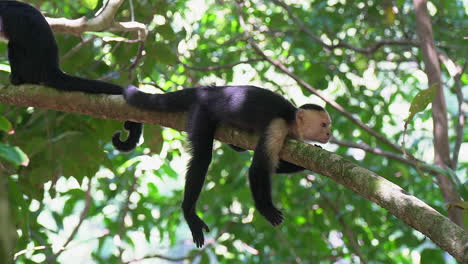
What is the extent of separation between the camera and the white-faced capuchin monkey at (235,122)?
303 centimetres

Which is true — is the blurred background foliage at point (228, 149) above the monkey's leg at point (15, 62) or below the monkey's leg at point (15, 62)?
below

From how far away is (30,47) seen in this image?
131 inches

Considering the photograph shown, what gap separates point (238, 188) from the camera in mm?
4566

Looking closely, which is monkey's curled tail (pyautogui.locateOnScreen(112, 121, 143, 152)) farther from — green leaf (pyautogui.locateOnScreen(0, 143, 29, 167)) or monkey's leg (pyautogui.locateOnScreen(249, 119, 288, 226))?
green leaf (pyautogui.locateOnScreen(0, 143, 29, 167))

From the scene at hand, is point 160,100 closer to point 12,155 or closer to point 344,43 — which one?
point 12,155

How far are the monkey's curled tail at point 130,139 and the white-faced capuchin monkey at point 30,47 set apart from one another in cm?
53

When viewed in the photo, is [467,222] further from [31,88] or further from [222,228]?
[222,228]

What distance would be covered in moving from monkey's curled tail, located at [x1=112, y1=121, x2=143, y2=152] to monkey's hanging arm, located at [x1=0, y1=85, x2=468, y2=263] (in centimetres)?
51

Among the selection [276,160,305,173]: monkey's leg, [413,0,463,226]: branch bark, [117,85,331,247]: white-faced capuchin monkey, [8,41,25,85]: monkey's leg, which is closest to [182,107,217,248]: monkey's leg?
[117,85,331,247]: white-faced capuchin monkey

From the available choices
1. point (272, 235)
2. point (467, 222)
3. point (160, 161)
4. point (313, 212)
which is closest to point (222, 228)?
point (272, 235)

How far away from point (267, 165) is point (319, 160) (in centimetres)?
87

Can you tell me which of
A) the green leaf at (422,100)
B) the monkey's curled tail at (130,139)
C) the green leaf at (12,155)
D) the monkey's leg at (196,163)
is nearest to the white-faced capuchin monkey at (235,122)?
the monkey's leg at (196,163)

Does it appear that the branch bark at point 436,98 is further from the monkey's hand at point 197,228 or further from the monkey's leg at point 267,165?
the monkey's hand at point 197,228

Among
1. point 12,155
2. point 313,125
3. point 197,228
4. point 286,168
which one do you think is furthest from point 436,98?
point 12,155
